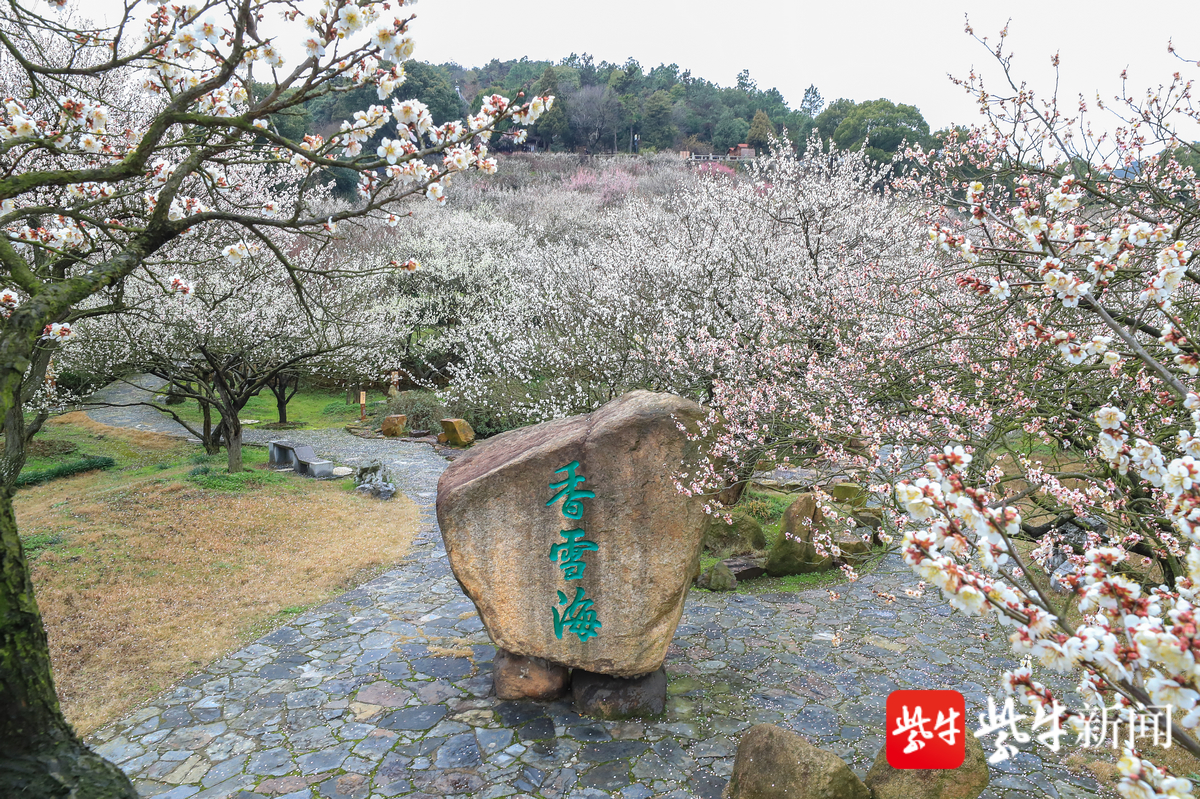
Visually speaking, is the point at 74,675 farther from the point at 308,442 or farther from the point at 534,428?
the point at 308,442

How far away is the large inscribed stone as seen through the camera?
547 centimetres

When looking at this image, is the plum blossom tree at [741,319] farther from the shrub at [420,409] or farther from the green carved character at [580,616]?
the shrub at [420,409]

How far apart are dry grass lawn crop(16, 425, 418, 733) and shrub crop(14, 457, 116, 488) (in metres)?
0.80

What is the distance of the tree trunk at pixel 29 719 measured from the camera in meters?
3.65

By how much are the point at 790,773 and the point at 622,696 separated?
170 cm

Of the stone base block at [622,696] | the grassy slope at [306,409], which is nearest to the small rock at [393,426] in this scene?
the grassy slope at [306,409]

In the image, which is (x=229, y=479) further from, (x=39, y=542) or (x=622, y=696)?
(x=622, y=696)

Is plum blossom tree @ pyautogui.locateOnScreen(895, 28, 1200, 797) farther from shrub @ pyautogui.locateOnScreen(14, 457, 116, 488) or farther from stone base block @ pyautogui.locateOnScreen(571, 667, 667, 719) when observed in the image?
shrub @ pyautogui.locateOnScreen(14, 457, 116, 488)

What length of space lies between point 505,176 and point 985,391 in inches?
1456

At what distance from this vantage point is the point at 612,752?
5.16m

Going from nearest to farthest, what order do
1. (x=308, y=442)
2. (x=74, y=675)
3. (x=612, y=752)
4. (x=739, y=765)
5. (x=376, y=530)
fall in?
1. (x=739, y=765)
2. (x=612, y=752)
3. (x=74, y=675)
4. (x=376, y=530)
5. (x=308, y=442)

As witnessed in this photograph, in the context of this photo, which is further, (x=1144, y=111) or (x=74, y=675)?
(x=74, y=675)

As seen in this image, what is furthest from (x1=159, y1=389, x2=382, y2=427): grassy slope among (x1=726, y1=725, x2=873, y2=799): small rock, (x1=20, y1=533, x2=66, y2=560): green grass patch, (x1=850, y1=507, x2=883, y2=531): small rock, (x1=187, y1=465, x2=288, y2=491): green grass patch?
(x1=726, y1=725, x2=873, y2=799): small rock

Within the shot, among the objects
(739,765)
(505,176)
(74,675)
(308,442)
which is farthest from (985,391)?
(505,176)
